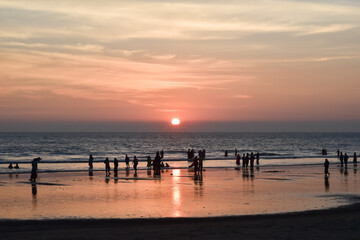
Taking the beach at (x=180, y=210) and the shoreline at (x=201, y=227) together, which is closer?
the shoreline at (x=201, y=227)

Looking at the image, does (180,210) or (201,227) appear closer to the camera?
(201,227)

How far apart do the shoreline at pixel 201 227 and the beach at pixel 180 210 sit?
3 cm

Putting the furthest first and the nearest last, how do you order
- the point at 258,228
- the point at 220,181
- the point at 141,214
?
the point at 220,181 < the point at 141,214 < the point at 258,228

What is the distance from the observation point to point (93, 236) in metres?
16.3

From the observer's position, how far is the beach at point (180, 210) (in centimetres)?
1703

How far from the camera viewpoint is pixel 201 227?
58.3ft

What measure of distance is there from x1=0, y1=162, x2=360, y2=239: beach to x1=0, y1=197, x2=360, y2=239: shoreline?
0.03m

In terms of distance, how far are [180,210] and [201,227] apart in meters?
3.99

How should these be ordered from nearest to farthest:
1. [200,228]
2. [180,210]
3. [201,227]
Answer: [200,228] → [201,227] → [180,210]

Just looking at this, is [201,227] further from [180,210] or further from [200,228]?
[180,210]

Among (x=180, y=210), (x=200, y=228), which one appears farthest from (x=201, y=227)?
(x=180, y=210)

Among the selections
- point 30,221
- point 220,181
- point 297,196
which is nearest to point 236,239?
point 30,221

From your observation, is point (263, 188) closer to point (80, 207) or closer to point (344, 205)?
point (344, 205)

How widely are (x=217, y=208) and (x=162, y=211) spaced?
2.71m
